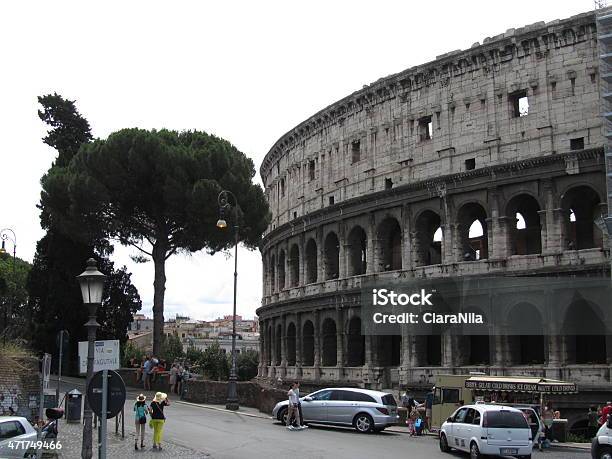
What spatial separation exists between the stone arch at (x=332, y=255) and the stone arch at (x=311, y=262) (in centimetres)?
190

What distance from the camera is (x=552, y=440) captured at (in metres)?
21.3

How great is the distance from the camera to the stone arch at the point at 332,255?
40375 mm

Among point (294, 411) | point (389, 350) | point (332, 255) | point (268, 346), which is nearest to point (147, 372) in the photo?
point (389, 350)

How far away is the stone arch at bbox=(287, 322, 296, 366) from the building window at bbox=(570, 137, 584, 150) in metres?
19.7

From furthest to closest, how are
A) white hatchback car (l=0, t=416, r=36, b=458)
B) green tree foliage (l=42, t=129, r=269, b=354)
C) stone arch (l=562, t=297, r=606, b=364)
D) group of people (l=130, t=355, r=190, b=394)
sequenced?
green tree foliage (l=42, t=129, r=269, b=354)
group of people (l=130, t=355, r=190, b=394)
stone arch (l=562, t=297, r=606, b=364)
white hatchback car (l=0, t=416, r=36, b=458)

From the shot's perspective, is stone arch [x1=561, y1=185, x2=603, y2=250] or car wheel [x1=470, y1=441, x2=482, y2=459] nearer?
car wheel [x1=470, y1=441, x2=482, y2=459]

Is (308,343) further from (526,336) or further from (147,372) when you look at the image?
(526,336)

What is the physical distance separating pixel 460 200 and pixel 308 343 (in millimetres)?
13645

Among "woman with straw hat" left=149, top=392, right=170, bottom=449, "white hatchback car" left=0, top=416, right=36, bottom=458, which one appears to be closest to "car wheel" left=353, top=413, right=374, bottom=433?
"woman with straw hat" left=149, top=392, right=170, bottom=449

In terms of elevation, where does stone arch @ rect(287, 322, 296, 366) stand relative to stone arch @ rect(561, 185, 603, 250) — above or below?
below

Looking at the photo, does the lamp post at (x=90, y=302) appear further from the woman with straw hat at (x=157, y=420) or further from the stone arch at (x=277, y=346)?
the stone arch at (x=277, y=346)

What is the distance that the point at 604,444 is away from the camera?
15016 millimetres

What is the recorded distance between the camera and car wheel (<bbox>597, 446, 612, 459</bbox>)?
587 inches

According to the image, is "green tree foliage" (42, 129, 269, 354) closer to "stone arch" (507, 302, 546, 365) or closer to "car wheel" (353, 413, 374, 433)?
"stone arch" (507, 302, 546, 365)
